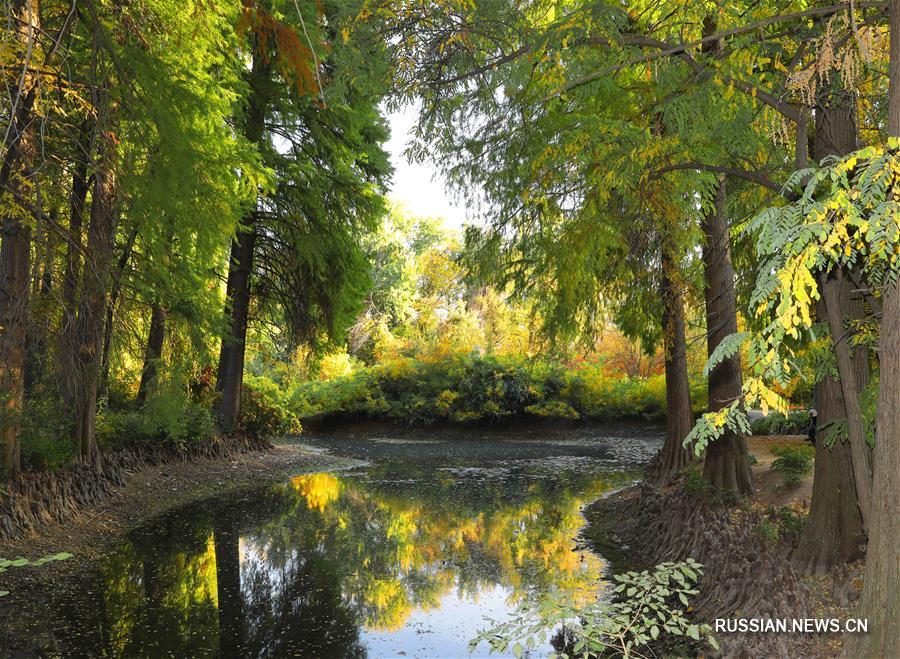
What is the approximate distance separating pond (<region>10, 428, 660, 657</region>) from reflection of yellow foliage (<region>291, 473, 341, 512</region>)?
0.04 meters

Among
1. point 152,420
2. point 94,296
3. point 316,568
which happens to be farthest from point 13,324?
point 152,420

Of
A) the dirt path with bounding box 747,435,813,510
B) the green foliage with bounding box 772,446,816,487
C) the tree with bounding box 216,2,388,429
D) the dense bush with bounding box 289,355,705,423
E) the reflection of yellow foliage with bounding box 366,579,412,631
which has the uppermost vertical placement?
the tree with bounding box 216,2,388,429

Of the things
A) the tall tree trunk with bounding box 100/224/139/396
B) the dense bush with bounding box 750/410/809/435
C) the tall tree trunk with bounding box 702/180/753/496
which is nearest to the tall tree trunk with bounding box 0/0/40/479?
the tall tree trunk with bounding box 100/224/139/396

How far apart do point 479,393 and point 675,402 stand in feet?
41.7

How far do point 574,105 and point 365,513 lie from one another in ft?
20.6

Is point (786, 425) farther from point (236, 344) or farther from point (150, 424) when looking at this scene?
point (150, 424)

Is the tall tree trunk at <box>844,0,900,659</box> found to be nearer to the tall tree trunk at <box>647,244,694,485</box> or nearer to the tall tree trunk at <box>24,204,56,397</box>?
the tall tree trunk at <box>24,204,56,397</box>

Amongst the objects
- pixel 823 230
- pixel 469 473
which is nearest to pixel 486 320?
pixel 469 473

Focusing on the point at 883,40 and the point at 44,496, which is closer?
the point at 883,40

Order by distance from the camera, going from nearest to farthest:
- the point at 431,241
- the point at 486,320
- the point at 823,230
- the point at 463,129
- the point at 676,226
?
the point at 823,230
the point at 676,226
the point at 463,129
the point at 486,320
the point at 431,241

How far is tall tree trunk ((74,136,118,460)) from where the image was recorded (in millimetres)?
6949

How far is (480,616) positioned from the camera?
6.09 metres

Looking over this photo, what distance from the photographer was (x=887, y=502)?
3.63 metres

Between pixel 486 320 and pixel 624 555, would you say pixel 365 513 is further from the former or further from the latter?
pixel 486 320
